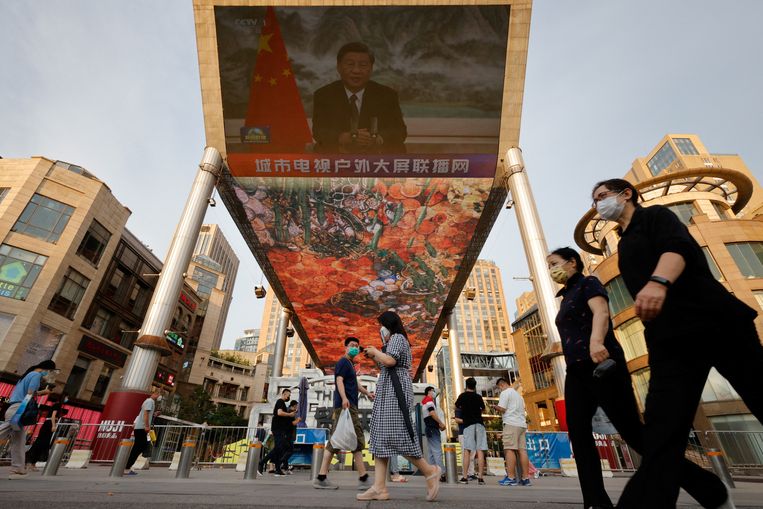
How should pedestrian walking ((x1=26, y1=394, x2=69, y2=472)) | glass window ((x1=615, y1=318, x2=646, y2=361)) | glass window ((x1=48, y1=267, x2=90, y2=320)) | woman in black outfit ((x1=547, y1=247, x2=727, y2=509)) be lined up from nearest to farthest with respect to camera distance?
woman in black outfit ((x1=547, y1=247, x2=727, y2=509)) < pedestrian walking ((x1=26, y1=394, x2=69, y2=472)) < glass window ((x1=48, y1=267, x2=90, y2=320)) < glass window ((x1=615, y1=318, x2=646, y2=361))

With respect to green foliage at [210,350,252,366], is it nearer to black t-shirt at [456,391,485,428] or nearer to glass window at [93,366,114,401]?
glass window at [93,366,114,401]

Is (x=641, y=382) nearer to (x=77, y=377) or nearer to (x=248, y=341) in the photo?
(x=77, y=377)

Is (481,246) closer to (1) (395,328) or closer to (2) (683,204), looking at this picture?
(1) (395,328)

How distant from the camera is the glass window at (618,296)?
21312 millimetres

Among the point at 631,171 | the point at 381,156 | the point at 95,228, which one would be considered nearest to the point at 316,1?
the point at 381,156

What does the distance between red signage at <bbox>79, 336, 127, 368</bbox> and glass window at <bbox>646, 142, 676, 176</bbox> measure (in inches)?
2694

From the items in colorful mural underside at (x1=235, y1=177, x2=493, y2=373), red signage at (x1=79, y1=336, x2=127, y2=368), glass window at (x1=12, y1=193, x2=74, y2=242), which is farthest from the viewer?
red signage at (x1=79, y1=336, x2=127, y2=368)

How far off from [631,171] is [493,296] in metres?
39.2

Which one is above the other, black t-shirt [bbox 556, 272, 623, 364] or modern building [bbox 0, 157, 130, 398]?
modern building [bbox 0, 157, 130, 398]

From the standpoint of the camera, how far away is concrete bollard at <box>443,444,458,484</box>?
5.26 metres

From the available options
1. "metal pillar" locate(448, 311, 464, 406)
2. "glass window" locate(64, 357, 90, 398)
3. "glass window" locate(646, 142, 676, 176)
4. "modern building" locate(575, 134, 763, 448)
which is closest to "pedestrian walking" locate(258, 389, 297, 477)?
"metal pillar" locate(448, 311, 464, 406)

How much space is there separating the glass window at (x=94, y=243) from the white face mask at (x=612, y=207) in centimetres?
2447

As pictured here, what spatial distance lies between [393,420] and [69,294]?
2286 cm

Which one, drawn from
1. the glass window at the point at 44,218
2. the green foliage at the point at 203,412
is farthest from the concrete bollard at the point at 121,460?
the green foliage at the point at 203,412
